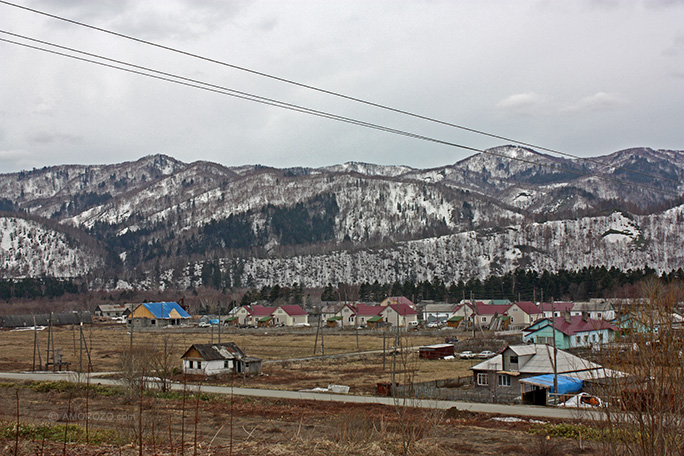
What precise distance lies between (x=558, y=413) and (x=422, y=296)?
104m

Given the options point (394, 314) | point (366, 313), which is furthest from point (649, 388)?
point (366, 313)

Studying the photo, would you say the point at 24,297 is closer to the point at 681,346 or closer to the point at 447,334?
the point at 447,334

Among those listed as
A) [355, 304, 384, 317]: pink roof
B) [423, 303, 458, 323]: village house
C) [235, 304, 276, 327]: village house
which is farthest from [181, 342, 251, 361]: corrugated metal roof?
[423, 303, 458, 323]: village house

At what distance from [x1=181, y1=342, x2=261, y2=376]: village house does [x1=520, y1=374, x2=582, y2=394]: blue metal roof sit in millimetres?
21319

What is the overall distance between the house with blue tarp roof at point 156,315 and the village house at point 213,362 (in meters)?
67.4

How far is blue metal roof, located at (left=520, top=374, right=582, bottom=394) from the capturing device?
31.7 metres

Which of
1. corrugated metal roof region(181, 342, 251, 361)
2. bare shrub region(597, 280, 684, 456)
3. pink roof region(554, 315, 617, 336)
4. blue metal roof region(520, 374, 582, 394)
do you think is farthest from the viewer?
pink roof region(554, 315, 617, 336)

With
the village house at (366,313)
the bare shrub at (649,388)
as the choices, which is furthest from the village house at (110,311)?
the bare shrub at (649,388)

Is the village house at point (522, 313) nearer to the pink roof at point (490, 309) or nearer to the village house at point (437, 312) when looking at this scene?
the pink roof at point (490, 309)

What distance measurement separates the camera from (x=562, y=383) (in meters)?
32.0

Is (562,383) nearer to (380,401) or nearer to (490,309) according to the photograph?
(380,401)

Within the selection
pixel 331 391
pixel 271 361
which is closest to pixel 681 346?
pixel 331 391

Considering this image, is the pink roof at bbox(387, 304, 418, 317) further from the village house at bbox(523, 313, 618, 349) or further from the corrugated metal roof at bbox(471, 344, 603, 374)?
the corrugated metal roof at bbox(471, 344, 603, 374)

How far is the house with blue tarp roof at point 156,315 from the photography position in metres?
111
